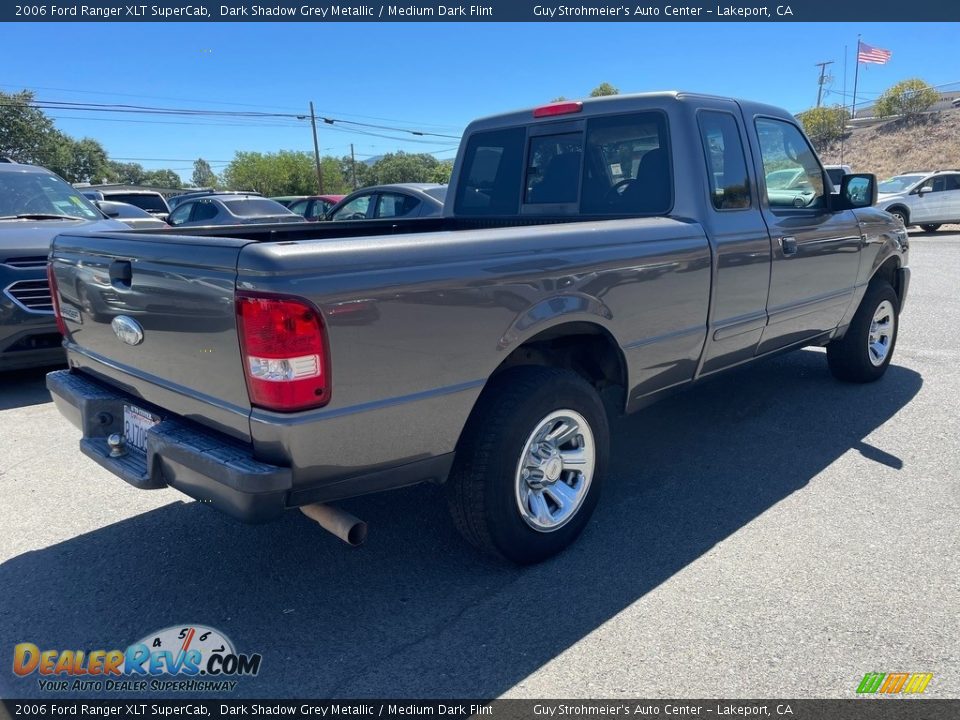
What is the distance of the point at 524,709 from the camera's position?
7.44 ft

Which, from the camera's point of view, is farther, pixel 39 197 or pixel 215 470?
pixel 39 197

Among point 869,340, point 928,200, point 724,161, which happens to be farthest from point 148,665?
point 928,200

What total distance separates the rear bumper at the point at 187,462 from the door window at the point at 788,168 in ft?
11.0

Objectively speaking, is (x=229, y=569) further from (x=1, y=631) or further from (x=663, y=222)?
(x=663, y=222)

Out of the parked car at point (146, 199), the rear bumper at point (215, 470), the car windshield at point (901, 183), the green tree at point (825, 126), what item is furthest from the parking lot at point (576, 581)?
the green tree at point (825, 126)

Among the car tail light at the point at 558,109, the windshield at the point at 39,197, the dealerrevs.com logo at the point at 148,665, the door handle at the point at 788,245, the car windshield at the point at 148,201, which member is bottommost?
the dealerrevs.com logo at the point at 148,665

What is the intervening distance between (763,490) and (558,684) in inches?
77.4

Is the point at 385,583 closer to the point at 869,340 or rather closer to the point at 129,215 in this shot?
the point at 869,340

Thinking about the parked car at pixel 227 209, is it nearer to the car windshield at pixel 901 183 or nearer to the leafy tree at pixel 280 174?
the car windshield at pixel 901 183

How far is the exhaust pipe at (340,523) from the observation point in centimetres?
249

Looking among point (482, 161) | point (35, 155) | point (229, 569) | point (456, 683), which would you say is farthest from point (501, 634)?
point (35, 155)

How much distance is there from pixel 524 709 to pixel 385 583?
0.92 metres

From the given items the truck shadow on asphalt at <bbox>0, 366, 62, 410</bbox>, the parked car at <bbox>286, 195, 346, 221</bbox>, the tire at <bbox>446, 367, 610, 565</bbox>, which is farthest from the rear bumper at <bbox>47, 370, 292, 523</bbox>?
the parked car at <bbox>286, 195, 346, 221</bbox>

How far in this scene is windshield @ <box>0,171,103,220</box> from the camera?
6680 millimetres
